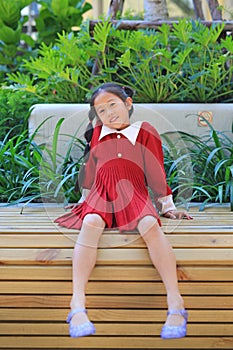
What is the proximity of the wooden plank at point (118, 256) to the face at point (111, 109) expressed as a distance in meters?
0.49

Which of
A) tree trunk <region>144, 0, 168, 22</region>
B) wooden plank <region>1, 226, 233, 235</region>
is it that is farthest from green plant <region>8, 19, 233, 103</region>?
wooden plank <region>1, 226, 233, 235</region>

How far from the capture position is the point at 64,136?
3.09 metres

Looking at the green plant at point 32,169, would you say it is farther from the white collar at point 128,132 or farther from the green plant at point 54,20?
the green plant at point 54,20

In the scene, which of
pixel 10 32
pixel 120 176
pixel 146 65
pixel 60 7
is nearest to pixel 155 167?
pixel 120 176

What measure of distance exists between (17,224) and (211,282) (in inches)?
32.3

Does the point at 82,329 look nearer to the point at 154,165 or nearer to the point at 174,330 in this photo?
the point at 174,330

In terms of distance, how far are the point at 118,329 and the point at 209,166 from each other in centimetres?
127

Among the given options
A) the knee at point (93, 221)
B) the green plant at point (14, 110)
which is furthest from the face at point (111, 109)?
the green plant at point (14, 110)

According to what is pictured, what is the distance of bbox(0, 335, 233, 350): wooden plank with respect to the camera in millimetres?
1939

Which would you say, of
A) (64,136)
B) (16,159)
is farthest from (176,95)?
(16,159)

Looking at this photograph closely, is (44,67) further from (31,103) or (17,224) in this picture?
(17,224)

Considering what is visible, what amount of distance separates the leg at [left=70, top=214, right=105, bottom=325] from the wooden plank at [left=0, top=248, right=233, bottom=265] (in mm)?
37

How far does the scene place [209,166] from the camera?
9.75 feet

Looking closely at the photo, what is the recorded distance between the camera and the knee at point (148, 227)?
1946 millimetres
